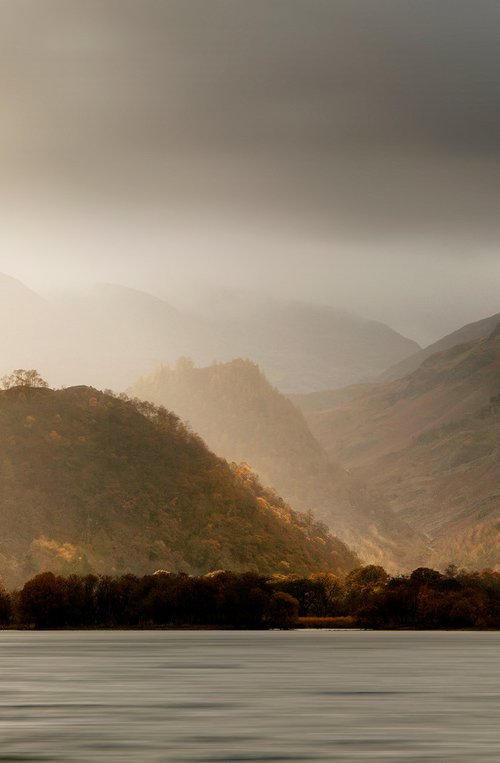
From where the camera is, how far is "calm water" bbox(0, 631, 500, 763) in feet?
167

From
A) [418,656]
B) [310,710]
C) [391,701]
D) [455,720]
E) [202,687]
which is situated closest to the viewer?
[455,720]

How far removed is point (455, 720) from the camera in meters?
65.0

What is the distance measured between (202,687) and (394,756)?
49437 millimetres

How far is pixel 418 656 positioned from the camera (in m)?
164

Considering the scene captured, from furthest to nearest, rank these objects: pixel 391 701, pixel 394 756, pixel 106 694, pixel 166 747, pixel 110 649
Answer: pixel 110 649, pixel 106 694, pixel 391 701, pixel 166 747, pixel 394 756

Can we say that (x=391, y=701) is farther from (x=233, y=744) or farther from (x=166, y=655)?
(x=166, y=655)

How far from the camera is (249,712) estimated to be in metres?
69.4

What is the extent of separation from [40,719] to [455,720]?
19.3 m

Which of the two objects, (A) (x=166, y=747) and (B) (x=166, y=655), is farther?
(B) (x=166, y=655)

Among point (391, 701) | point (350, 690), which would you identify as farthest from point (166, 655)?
point (391, 701)

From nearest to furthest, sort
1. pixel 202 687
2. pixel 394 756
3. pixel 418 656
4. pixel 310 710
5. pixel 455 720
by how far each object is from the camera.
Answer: pixel 394 756
pixel 455 720
pixel 310 710
pixel 202 687
pixel 418 656

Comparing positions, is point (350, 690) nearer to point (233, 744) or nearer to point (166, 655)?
point (233, 744)

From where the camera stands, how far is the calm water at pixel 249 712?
167ft

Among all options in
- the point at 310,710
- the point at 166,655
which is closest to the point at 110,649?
the point at 166,655
